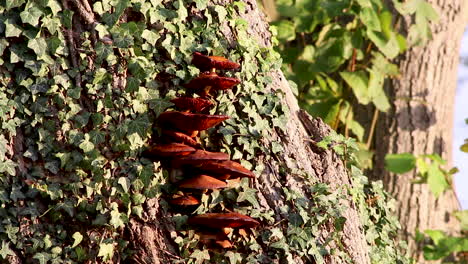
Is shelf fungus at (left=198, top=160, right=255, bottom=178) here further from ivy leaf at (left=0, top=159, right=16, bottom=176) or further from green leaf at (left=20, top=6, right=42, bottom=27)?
green leaf at (left=20, top=6, right=42, bottom=27)

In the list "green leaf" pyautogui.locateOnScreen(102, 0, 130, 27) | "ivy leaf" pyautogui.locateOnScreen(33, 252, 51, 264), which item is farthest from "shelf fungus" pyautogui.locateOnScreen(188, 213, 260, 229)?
"green leaf" pyautogui.locateOnScreen(102, 0, 130, 27)

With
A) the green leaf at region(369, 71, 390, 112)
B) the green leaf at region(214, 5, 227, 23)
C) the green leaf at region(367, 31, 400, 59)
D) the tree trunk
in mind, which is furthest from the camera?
the tree trunk

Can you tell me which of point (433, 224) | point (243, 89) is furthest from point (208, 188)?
point (433, 224)

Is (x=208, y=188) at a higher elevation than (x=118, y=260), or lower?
higher

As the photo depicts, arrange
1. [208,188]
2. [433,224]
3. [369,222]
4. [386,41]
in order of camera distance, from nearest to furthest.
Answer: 1. [208,188]
2. [369,222]
3. [386,41]
4. [433,224]

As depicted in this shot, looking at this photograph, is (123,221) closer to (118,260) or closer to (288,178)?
(118,260)

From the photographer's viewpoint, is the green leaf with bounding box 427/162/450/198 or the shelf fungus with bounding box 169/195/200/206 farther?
the green leaf with bounding box 427/162/450/198
